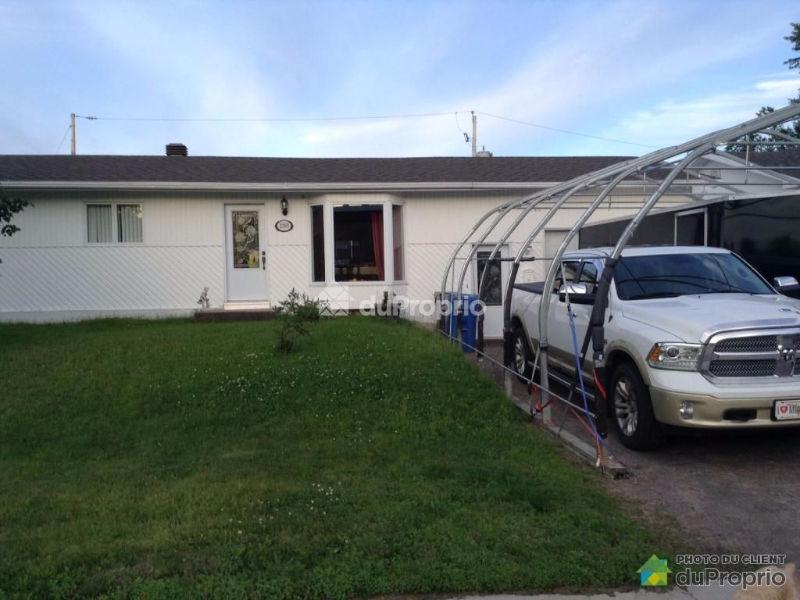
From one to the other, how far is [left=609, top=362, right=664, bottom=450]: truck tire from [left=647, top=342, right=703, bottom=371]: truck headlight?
31 cm

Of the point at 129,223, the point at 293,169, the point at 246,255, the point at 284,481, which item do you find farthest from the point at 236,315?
the point at 284,481

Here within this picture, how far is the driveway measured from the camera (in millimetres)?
4754

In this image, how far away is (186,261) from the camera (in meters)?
14.0

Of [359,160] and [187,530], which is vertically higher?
[359,160]

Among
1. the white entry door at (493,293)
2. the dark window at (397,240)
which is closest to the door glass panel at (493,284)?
the white entry door at (493,293)

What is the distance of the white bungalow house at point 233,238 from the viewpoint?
13688 mm

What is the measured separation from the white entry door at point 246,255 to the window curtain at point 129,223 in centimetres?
176

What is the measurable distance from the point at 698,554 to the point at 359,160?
13.8 meters

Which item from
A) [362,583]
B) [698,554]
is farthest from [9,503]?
[698,554]

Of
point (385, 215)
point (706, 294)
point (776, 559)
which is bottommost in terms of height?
point (776, 559)

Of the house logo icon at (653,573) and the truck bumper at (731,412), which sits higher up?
the truck bumper at (731,412)

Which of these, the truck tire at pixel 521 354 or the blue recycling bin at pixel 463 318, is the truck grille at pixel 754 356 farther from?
the blue recycling bin at pixel 463 318

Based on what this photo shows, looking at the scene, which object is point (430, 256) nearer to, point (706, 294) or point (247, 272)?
point (247, 272)

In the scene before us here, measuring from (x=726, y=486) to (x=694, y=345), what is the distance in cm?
115
